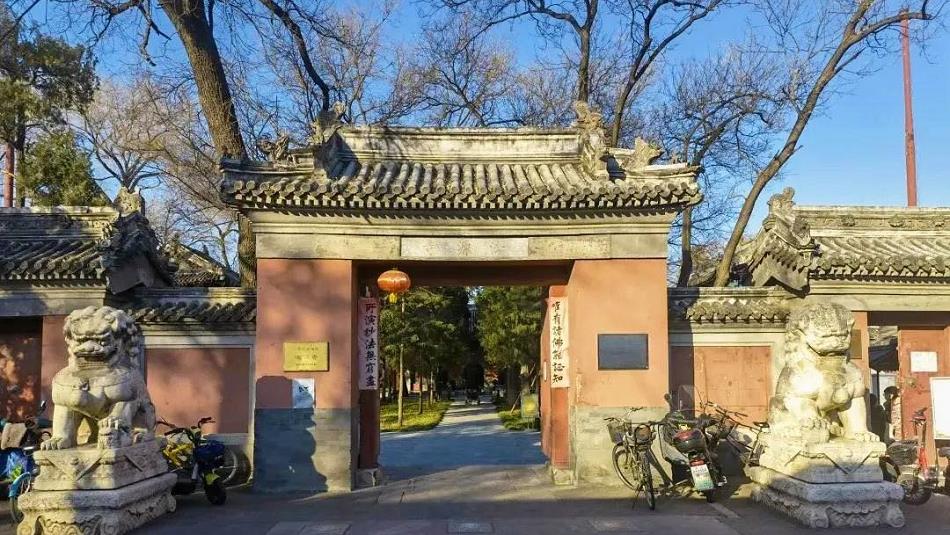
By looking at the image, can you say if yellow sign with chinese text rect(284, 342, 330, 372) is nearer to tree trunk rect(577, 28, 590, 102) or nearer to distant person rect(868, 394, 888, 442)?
distant person rect(868, 394, 888, 442)

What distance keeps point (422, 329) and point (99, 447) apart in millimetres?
18068

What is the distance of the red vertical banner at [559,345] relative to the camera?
9.52m

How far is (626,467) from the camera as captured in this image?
28.0 ft

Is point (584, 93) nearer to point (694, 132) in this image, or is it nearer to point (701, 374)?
point (694, 132)

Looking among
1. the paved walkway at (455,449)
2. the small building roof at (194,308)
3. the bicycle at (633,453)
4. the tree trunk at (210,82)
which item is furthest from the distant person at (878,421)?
the tree trunk at (210,82)

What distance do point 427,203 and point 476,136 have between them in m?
2.56

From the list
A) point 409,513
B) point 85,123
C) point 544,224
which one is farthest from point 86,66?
point 409,513

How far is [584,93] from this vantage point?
1566cm

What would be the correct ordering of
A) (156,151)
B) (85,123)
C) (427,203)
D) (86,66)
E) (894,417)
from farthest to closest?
(85,123), (156,151), (86,66), (894,417), (427,203)

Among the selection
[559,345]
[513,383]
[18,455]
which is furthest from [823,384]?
[513,383]

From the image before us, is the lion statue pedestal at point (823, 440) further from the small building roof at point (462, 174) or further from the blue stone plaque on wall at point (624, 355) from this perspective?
the small building roof at point (462, 174)

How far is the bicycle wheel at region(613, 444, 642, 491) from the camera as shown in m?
8.16

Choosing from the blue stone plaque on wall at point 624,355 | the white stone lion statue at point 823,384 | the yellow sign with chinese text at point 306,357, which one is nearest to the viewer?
the white stone lion statue at point 823,384

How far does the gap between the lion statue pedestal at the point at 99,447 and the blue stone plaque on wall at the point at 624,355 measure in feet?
16.8
